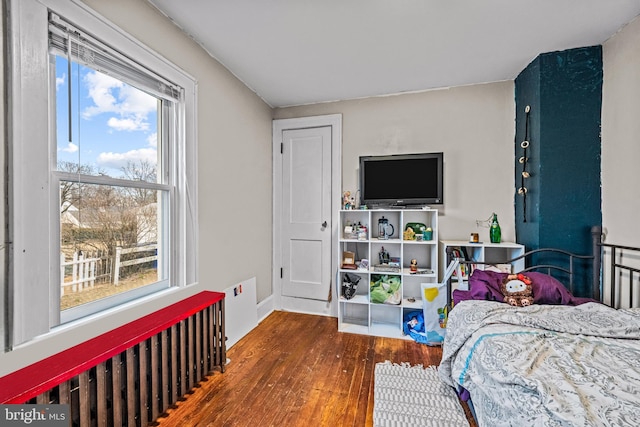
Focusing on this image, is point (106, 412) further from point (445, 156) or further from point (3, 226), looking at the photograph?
point (445, 156)

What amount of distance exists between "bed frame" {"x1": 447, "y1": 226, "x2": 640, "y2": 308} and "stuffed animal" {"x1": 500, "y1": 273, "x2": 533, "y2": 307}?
0.35 m

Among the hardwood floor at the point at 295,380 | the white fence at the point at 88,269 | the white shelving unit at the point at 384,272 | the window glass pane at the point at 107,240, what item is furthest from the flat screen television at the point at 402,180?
the white fence at the point at 88,269

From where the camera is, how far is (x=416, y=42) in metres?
2.10

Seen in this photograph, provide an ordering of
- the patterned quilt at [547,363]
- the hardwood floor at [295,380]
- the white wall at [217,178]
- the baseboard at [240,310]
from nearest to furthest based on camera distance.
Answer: the patterned quilt at [547,363] → the white wall at [217,178] → the hardwood floor at [295,380] → the baseboard at [240,310]

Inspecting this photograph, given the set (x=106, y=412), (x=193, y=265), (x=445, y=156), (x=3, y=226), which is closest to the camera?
(x=3, y=226)

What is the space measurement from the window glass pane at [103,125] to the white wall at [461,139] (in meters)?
2.02

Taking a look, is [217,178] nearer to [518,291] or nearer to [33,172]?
[33,172]

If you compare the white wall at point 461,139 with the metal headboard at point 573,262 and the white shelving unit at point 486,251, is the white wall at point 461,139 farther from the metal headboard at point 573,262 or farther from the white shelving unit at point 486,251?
the metal headboard at point 573,262

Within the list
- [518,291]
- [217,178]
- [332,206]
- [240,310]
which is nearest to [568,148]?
[518,291]

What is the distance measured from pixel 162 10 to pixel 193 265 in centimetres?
170

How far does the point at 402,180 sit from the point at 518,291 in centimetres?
139

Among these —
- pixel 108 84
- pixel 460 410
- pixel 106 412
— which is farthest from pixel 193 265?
pixel 460 410
